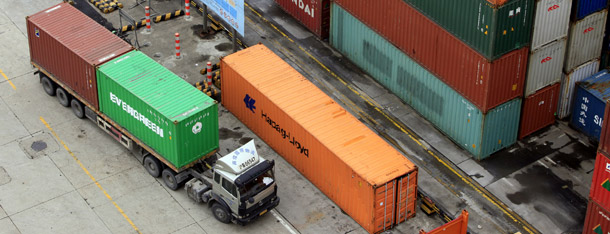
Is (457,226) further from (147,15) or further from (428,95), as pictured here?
(147,15)

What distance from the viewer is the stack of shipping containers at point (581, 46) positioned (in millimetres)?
48438

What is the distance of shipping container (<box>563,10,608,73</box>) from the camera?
4897 cm

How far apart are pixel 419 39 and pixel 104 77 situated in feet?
51.3

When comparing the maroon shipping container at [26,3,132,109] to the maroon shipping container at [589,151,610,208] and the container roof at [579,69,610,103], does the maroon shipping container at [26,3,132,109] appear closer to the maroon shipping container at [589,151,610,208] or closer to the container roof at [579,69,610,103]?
the maroon shipping container at [589,151,610,208]

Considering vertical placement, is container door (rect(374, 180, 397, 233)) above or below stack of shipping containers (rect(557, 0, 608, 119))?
below

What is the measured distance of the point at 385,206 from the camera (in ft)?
143

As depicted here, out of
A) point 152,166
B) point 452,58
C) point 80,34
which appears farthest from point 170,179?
A: point 452,58

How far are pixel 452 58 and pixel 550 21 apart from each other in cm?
492

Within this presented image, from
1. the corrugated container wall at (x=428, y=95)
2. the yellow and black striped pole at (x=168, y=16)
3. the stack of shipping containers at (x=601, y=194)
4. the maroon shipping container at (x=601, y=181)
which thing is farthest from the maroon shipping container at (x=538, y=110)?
→ the yellow and black striped pole at (x=168, y=16)

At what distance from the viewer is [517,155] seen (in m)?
49.7

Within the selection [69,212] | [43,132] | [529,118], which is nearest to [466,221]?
[529,118]

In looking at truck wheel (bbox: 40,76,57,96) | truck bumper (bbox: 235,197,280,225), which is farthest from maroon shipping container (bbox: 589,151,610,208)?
truck wheel (bbox: 40,76,57,96)

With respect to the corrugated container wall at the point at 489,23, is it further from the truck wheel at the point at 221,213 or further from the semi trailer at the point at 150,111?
the truck wheel at the point at 221,213

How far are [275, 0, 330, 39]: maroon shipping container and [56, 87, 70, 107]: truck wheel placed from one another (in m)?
15.2
